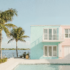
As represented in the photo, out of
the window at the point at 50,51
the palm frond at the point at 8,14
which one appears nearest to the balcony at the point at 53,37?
the window at the point at 50,51

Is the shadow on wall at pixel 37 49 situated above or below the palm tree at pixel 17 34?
below

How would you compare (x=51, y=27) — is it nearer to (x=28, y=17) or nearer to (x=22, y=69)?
(x=22, y=69)

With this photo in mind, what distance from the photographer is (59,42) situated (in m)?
18.8

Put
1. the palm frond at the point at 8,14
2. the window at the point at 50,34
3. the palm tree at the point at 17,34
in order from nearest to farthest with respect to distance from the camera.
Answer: the palm frond at the point at 8,14, the window at the point at 50,34, the palm tree at the point at 17,34

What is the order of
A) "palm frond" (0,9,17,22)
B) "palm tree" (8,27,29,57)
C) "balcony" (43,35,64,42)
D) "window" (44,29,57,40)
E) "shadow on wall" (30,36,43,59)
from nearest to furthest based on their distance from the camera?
"palm frond" (0,9,17,22) < "balcony" (43,35,64,42) < "window" (44,29,57,40) < "shadow on wall" (30,36,43,59) < "palm tree" (8,27,29,57)

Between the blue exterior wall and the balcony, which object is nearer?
the balcony

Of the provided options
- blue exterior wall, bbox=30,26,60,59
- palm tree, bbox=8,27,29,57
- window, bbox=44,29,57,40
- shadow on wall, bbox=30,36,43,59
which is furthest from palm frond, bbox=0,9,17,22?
palm tree, bbox=8,27,29,57

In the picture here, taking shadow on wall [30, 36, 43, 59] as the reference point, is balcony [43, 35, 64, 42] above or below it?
above

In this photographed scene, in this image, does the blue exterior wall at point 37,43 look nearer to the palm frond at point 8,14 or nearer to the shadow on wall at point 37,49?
the shadow on wall at point 37,49

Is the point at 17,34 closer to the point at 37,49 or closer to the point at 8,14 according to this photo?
the point at 37,49

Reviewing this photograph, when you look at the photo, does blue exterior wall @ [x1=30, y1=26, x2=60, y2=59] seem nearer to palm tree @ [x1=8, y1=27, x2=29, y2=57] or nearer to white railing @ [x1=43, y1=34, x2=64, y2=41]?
white railing @ [x1=43, y1=34, x2=64, y2=41]

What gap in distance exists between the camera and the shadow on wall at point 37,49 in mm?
18922

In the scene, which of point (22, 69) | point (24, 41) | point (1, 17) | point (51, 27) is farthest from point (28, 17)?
point (22, 69)

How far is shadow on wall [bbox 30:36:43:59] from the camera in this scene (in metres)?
18.9
